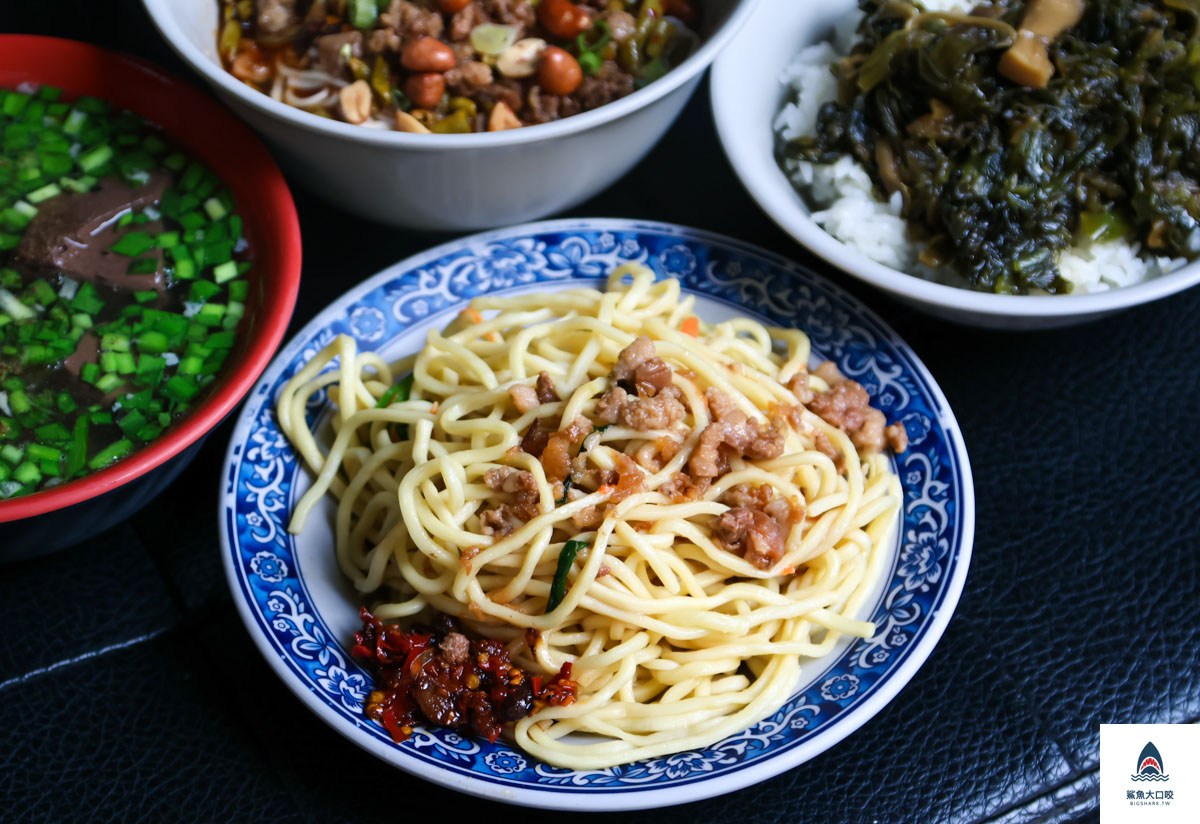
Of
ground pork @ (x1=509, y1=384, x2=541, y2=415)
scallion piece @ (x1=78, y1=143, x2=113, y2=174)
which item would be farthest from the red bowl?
ground pork @ (x1=509, y1=384, x2=541, y2=415)

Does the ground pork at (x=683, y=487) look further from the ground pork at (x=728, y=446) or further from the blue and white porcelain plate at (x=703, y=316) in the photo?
the blue and white porcelain plate at (x=703, y=316)

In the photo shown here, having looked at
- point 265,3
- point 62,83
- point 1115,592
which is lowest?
point 1115,592

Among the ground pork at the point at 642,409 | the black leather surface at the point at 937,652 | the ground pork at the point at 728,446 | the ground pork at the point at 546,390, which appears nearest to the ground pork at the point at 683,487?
the ground pork at the point at 728,446

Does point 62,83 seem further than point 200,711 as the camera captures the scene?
Yes

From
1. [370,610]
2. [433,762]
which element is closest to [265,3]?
[370,610]

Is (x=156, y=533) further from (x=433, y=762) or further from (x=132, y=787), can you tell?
(x=433, y=762)

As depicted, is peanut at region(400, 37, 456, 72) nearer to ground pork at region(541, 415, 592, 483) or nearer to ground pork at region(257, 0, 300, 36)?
ground pork at region(257, 0, 300, 36)

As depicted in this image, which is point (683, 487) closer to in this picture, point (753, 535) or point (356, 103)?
point (753, 535)
